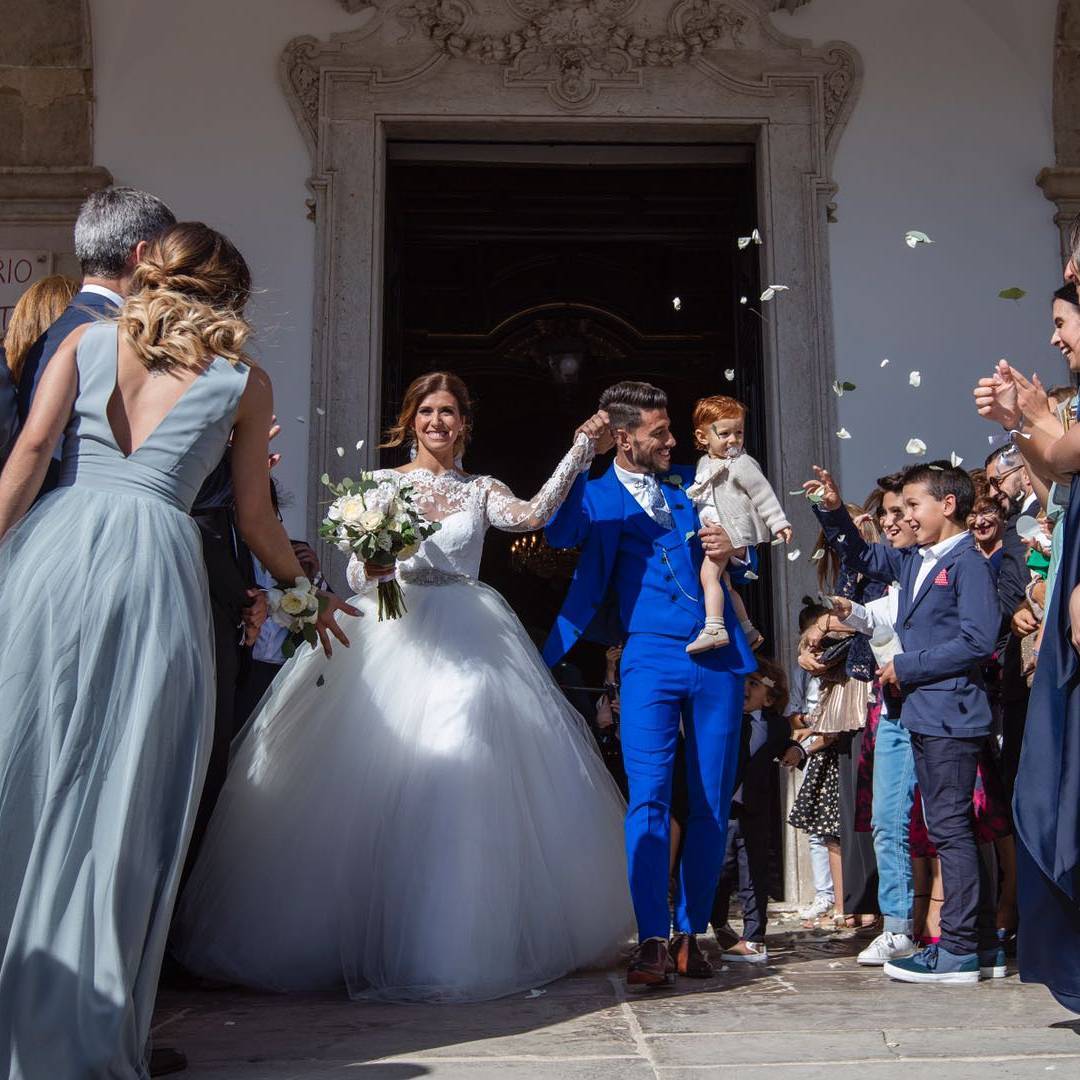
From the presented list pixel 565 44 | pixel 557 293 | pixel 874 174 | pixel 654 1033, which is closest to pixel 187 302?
pixel 654 1033

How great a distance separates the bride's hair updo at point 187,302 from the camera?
340 centimetres

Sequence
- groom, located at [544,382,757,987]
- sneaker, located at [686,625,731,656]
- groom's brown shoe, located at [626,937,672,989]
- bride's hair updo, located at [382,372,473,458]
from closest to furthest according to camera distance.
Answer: groom's brown shoe, located at [626,937,672,989] → groom, located at [544,382,757,987] → sneaker, located at [686,625,731,656] → bride's hair updo, located at [382,372,473,458]

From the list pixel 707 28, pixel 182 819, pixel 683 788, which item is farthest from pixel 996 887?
pixel 707 28

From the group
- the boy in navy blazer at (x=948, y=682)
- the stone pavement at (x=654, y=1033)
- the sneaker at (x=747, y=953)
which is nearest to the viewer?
the stone pavement at (x=654, y=1033)

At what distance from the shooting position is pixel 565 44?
26.6ft

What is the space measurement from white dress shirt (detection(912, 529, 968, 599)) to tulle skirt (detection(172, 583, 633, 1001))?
1304mm

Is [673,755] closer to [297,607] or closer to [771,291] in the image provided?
Result: [297,607]

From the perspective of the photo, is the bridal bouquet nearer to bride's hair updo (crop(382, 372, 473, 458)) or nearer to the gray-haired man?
bride's hair updo (crop(382, 372, 473, 458))

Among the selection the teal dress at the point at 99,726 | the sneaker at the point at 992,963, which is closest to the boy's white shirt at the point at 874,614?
the sneaker at the point at 992,963

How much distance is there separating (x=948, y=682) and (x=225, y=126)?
523 cm

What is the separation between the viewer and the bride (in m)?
4.61

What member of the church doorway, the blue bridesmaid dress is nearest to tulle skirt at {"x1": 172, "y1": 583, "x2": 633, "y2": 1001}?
the blue bridesmaid dress

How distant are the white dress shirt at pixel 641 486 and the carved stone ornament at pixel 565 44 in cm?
354

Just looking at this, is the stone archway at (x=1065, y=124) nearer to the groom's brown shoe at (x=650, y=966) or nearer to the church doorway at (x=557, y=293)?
the church doorway at (x=557, y=293)
